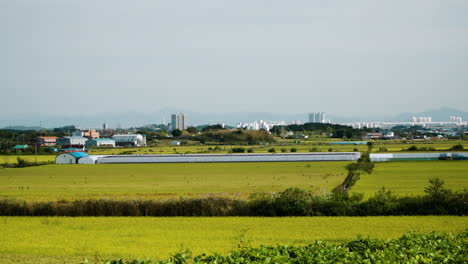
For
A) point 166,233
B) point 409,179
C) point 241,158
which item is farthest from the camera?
point 241,158

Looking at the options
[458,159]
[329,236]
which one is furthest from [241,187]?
[458,159]

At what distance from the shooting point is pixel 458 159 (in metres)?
56.1

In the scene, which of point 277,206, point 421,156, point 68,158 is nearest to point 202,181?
point 277,206

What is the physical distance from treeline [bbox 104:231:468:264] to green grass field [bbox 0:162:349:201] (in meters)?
13.8

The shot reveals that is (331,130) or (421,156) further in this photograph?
(331,130)

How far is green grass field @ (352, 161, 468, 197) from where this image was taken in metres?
30.7

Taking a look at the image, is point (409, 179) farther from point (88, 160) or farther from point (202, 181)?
point (88, 160)

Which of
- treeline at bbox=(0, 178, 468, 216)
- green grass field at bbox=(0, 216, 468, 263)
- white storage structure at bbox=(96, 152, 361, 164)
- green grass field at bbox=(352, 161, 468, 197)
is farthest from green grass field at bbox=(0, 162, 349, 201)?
white storage structure at bbox=(96, 152, 361, 164)

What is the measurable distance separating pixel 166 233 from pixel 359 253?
10.1 m

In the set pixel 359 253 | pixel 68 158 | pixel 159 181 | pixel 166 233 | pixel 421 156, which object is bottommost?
pixel 159 181

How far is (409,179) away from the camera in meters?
36.4

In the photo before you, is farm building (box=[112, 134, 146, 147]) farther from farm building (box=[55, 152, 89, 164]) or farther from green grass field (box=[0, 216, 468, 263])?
green grass field (box=[0, 216, 468, 263])

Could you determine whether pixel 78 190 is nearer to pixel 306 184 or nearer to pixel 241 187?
pixel 241 187

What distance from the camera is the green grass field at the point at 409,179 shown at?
3072 centimetres
